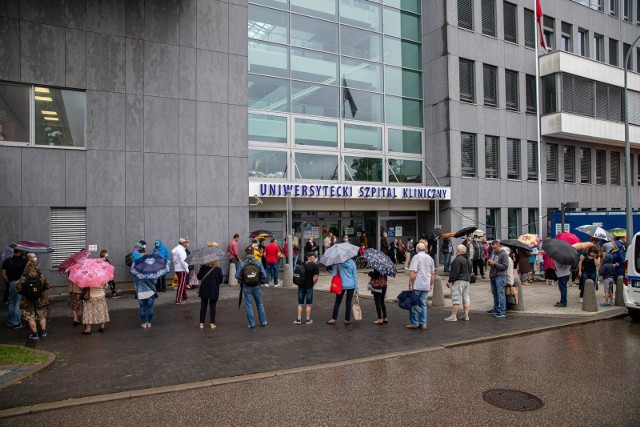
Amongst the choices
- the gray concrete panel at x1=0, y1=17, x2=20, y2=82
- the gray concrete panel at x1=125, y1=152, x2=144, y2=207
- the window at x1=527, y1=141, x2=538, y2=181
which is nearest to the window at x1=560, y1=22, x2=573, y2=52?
the window at x1=527, y1=141, x2=538, y2=181

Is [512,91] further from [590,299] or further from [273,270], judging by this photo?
[273,270]

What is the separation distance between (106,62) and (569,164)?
26.3 meters

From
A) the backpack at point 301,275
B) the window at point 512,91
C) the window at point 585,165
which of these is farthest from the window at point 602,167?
the backpack at point 301,275

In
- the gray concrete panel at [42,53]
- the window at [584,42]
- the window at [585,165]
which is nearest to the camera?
the gray concrete panel at [42,53]

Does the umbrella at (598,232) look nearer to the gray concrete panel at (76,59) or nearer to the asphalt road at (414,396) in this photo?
the asphalt road at (414,396)

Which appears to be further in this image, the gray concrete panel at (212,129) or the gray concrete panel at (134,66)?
the gray concrete panel at (212,129)

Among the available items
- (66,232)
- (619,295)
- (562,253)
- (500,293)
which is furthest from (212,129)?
→ (619,295)

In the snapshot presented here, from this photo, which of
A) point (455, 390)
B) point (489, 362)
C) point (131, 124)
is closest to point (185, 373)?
point (455, 390)

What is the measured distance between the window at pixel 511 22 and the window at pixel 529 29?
2.91 ft

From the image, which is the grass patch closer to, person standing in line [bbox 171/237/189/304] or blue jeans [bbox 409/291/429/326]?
person standing in line [bbox 171/237/189/304]

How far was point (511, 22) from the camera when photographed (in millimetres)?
27016

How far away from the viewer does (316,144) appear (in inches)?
854

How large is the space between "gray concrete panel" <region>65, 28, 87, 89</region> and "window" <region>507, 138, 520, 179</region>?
21491mm

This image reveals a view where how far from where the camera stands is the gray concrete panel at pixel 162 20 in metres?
16.4
